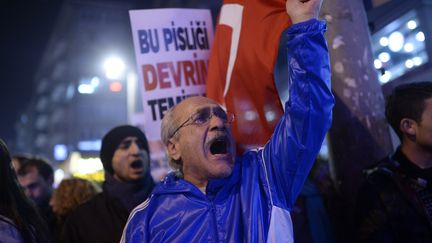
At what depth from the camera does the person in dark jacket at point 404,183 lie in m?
2.53

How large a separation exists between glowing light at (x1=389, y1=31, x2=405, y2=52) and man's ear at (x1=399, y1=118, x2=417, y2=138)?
37.0 inches

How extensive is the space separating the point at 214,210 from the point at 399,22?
229 centimetres

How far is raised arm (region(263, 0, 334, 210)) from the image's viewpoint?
2061 mm

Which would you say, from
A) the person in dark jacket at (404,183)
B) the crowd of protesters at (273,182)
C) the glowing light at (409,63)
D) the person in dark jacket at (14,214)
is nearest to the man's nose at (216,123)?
the crowd of protesters at (273,182)

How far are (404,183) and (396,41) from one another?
4.89ft

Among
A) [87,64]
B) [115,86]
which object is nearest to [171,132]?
[115,86]

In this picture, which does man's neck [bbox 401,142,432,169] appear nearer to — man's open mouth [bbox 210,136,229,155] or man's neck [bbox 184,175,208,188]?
man's open mouth [bbox 210,136,229,155]

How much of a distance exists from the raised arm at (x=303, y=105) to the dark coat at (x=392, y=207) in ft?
2.50

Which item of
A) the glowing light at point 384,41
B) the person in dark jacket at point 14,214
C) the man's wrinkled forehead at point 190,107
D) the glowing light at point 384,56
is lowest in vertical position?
the person in dark jacket at point 14,214

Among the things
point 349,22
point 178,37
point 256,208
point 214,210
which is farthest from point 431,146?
point 178,37

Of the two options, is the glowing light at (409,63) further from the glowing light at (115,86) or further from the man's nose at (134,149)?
the glowing light at (115,86)

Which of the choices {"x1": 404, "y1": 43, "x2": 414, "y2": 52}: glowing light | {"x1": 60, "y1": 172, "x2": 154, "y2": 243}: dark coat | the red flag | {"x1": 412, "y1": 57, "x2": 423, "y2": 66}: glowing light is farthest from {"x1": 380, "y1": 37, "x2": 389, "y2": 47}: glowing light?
{"x1": 60, "y1": 172, "x2": 154, "y2": 243}: dark coat

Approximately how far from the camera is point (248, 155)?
2521 millimetres

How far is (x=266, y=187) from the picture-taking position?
7.39ft
